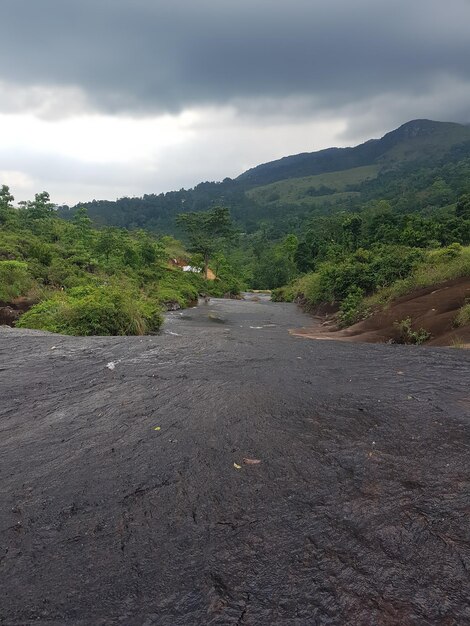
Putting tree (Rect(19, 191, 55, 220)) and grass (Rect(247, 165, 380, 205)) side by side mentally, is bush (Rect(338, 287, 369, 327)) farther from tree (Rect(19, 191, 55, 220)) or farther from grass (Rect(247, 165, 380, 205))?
grass (Rect(247, 165, 380, 205))

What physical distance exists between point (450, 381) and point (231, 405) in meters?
4.52

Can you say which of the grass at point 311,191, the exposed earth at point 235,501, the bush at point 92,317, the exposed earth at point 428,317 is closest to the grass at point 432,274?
the exposed earth at point 428,317

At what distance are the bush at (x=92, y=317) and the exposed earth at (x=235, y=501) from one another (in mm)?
8083

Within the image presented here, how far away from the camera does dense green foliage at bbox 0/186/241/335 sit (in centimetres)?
1688

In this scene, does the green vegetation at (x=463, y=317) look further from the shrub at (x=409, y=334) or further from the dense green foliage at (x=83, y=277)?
the dense green foliage at (x=83, y=277)

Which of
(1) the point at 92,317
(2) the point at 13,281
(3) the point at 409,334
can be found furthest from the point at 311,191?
(1) the point at 92,317

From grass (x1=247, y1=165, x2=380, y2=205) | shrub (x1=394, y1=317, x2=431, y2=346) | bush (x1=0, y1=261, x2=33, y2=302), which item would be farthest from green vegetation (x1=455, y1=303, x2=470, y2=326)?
grass (x1=247, y1=165, x2=380, y2=205)

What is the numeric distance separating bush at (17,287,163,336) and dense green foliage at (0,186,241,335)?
37 mm

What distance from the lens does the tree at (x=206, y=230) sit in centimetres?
5656

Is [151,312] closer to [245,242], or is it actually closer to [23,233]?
[23,233]

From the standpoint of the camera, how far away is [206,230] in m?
58.4

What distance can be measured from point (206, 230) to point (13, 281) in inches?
1512

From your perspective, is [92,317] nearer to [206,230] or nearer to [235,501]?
[235,501]

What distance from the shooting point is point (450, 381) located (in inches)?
320
